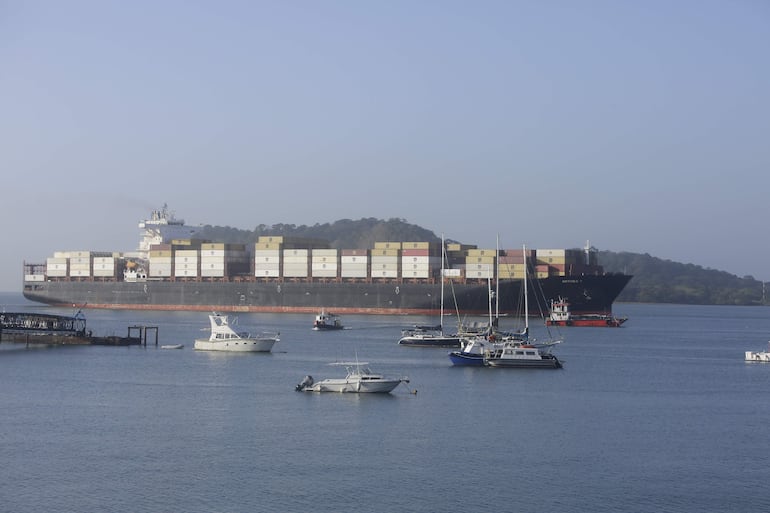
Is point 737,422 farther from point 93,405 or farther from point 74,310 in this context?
point 74,310

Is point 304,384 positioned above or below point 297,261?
below

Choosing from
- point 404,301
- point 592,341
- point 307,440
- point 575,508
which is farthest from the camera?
point 404,301

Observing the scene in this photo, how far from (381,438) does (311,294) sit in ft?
216

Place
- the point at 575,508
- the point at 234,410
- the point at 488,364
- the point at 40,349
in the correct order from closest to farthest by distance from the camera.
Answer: the point at 575,508, the point at 234,410, the point at 488,364, the point at 40,349

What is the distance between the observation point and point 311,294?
94.2m

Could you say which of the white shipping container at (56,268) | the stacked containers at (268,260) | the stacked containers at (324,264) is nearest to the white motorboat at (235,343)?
the stacked containers at (324,264)

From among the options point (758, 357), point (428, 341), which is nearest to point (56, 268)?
point (428, 341)

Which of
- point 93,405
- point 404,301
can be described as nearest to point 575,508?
point 93,405

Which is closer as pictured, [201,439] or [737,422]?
[201,439]

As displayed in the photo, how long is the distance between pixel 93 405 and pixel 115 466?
9.38m

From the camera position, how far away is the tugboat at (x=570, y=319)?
7744 cm

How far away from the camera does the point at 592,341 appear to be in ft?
208

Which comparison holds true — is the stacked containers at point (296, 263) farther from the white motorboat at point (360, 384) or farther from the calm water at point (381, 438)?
the white motorboat at point (360, 384)

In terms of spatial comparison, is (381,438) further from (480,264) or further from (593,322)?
(480,264)
